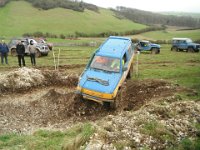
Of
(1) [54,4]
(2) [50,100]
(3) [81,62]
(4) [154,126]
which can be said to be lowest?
(2) [50,100]

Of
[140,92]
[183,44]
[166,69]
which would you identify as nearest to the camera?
[140,92]

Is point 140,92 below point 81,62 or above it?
below

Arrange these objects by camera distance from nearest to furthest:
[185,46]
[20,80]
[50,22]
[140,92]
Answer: [140,92] → [20,80] → [185,46] → [50,22]

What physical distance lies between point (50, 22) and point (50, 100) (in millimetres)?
48234

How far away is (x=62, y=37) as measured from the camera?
2048 inches

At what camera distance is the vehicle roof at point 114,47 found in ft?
46.2

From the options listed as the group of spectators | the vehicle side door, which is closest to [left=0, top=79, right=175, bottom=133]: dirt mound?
the group of spectators

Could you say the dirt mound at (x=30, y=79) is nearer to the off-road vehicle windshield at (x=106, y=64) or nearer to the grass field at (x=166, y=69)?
the off-road vehicle windshield at (x=106, y=64)

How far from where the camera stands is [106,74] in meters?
13.1

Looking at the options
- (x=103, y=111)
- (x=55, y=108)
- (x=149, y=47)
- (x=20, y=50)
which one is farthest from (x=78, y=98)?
(x=149, y=47)

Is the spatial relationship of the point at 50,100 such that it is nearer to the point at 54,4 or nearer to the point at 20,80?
the point at 20,80

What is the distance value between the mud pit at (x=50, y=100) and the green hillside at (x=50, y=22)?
37108 mm

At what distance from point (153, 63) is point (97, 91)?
12898 millimetres

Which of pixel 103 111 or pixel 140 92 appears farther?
pixel 140 92
